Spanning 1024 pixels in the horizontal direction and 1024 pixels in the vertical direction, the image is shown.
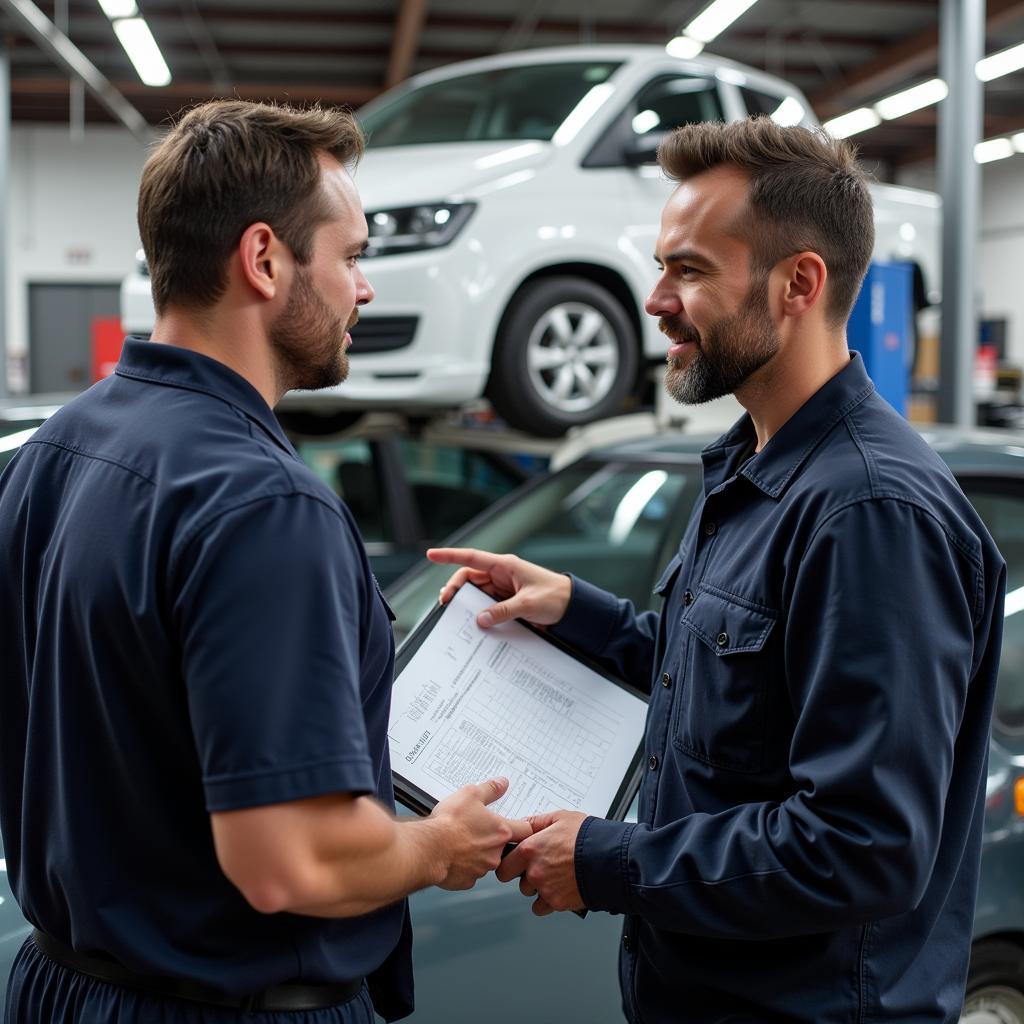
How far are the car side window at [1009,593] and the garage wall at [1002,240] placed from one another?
18.6 m

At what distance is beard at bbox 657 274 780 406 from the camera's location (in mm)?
1459

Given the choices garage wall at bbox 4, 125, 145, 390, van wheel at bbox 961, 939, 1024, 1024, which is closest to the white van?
van wheel at bbox 961, 939, 1024, 1024

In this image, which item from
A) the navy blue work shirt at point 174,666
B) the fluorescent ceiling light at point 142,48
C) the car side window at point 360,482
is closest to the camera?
the navy blue work shirt at point 174,666

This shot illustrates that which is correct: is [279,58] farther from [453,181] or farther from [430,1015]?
[430,1015]

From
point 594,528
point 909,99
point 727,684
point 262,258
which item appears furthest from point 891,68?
point 262,258

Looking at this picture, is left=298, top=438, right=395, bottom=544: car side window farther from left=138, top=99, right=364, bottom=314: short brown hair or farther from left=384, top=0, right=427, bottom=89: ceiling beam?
left=384, top=0, right=427, bottom=89: ceiling beam

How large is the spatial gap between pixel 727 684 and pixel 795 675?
0.11 metres

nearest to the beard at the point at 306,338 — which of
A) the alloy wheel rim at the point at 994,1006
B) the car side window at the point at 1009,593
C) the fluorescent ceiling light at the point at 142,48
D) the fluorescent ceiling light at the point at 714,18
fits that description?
the car side window at the point at 1009,593

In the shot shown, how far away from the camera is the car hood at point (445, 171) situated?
4246 mm

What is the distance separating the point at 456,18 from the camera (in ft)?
41.9

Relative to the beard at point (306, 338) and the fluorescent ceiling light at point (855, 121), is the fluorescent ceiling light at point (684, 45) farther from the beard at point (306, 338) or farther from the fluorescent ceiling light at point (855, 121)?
the beard at point (306, 338)

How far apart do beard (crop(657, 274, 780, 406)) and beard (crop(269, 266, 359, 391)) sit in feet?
1.45

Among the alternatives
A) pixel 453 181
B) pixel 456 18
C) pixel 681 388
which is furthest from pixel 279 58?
pixel 681 388

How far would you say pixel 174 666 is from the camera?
1.13 metres
